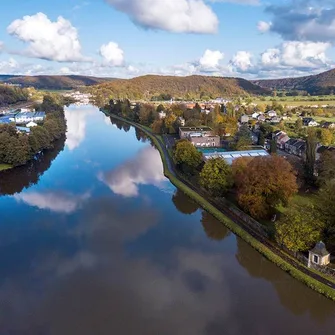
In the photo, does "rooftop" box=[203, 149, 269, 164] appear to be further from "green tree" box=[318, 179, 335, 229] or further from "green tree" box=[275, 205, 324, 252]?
"green tree" box=[275, 205, 324, 252]

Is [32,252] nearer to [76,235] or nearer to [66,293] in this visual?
[76,235]

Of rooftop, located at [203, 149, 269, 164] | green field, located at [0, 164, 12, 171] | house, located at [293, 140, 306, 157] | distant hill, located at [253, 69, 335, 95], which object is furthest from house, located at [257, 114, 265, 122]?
distant hill, located at [253, 69, 335, 95]

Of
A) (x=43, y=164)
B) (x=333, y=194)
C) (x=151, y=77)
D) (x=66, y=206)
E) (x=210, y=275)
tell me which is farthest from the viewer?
(x=151, y=77)

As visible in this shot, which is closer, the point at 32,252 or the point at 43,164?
the point at 32,252

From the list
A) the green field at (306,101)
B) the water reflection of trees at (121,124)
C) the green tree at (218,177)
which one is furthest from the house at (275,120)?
the green tree at (218,177)

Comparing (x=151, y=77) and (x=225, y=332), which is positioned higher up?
(x=151, y=77)

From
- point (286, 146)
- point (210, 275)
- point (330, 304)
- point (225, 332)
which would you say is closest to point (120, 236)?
point (210, 275)

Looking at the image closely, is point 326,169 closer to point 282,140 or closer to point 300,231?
point 300,231

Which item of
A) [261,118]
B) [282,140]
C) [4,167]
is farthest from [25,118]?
[261,118]
